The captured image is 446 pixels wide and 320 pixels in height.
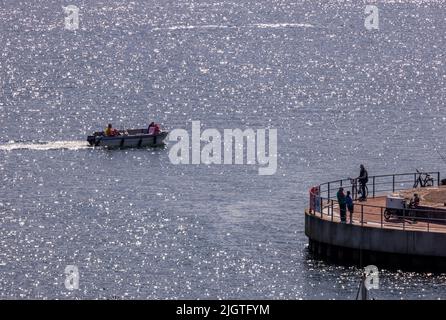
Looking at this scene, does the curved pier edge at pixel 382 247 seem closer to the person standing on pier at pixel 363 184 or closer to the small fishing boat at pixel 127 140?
the person standing on pier at pixel 363 184

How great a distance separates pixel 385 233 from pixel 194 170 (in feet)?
112

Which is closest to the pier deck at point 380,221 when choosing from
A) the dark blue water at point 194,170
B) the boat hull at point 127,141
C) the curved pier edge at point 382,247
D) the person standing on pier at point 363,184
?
the curved pier edge at point 382,247

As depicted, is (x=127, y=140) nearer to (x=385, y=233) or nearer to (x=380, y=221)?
(x=380, y=221)

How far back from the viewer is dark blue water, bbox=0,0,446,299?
70.9 m

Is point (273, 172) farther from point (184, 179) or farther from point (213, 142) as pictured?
point (213, 142)

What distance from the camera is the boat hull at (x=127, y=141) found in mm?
112062

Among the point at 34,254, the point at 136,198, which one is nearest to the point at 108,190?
the point at 136,198

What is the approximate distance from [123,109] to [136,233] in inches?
2496

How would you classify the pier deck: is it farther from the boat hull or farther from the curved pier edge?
the boat hull

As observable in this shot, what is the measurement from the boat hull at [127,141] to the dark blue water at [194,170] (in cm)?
114

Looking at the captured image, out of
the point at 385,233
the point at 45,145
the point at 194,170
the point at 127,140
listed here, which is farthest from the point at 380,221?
the point at 45,145

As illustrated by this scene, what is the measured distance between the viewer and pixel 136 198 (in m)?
91.8

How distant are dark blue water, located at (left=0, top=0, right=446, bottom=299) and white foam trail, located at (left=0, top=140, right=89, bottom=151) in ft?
0.46

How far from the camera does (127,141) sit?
112 metres
